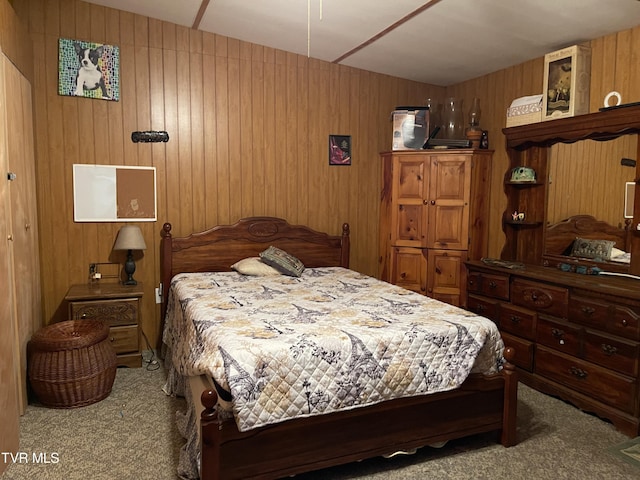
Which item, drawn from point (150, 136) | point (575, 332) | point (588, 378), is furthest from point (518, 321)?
point (150, 136)

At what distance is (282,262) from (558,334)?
2056 mm

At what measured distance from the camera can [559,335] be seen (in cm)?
304

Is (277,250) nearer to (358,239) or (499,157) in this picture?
(358,239)

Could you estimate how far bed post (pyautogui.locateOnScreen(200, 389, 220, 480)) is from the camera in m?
1.88

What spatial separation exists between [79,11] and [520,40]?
326 cm

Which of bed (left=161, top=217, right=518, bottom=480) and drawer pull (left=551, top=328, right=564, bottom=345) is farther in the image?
drawer pull (left=551, top=328, right=564, bottom=345)

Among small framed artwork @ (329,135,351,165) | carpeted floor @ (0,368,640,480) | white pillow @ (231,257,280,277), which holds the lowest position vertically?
carpeted floor @ (0,368,640,480)

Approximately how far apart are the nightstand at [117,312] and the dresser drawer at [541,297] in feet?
8.92

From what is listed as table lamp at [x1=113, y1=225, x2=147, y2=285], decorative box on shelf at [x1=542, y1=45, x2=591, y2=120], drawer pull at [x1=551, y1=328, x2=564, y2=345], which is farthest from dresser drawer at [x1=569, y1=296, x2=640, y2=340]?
table lamp at [x1=113, y1=225, x2=147, y2=285]

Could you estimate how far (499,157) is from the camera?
4.12 m

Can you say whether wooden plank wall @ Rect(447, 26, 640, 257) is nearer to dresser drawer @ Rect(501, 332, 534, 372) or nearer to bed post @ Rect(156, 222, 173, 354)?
dresser drawer @ Rect(501, 332, 534, 372)

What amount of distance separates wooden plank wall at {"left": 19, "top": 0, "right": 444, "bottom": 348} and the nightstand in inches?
17.2

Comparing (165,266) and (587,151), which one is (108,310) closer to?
(165,266)

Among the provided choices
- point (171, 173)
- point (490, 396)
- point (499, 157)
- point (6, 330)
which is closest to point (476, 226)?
point (499, 157)
